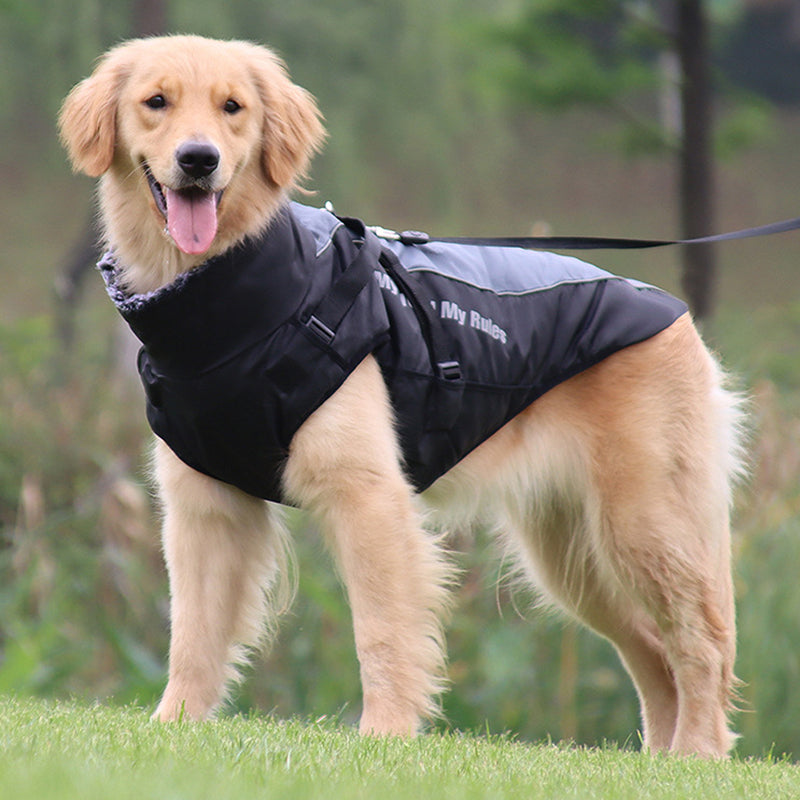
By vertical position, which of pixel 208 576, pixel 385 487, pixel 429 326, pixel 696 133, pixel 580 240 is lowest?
pixel 208 576

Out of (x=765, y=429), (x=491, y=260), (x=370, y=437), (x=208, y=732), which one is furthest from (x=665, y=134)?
(x=208, y=732)

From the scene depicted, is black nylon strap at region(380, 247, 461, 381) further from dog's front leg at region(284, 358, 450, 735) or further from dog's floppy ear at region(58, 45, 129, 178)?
dog's floppy ear at region(58, 45, 129, 178)

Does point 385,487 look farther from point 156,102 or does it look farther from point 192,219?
point 156,102

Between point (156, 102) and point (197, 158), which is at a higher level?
point (156, 102)

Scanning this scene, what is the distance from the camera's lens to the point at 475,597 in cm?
580

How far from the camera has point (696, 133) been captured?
9414 mm

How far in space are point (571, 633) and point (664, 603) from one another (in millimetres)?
1136

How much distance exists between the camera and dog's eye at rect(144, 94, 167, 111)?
11.9 ft

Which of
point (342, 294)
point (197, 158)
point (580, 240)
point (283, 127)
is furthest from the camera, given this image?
point (580, 240)

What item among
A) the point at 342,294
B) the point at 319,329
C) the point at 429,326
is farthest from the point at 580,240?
the point at 319,329

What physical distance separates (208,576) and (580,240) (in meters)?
1.96

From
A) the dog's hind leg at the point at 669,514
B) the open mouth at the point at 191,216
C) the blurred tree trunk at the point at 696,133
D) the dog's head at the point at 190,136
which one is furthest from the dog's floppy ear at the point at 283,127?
the blurred tree trunk at the point at 696,133

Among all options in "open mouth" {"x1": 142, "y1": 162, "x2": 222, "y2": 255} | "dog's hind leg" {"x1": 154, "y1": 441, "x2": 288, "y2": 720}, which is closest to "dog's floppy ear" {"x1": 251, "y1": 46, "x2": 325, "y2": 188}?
"open mouth" {"x1": 142, "y1": 162, "x2": 222, "y2": 255}

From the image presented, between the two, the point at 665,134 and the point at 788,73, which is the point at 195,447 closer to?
the point at 665,134
